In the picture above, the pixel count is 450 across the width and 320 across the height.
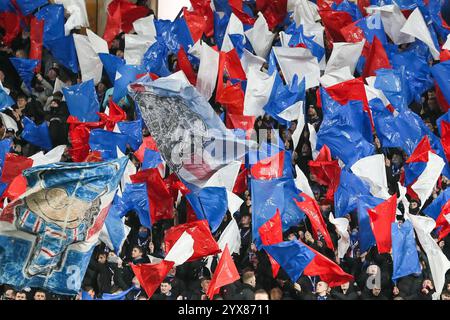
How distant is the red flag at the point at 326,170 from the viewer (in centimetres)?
742

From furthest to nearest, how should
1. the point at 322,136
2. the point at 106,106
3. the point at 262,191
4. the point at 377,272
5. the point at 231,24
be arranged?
the point at 231,24
the point at 106,106
the point at 322,136
the point at 262,191
the point at 377,272

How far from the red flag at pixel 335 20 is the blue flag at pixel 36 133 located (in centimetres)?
327

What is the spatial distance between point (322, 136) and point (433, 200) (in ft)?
3.76

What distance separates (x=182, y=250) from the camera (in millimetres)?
6453

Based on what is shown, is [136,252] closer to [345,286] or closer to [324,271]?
[324,271]

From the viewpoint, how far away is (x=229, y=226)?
6.88 meters

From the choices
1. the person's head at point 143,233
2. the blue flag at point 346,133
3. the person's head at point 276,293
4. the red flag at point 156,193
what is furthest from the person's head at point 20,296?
the blue flag at point 346,133

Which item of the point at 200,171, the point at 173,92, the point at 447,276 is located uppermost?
the point at 173,92

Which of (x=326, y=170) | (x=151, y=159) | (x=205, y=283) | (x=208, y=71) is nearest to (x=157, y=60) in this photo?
(x=208, y=71)

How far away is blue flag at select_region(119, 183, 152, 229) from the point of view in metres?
7.06

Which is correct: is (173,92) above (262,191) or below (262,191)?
above

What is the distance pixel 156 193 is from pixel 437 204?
7.78 ft

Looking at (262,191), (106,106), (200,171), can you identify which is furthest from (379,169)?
(106,106)

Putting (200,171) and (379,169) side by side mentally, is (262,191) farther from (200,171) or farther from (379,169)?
(379,169)
